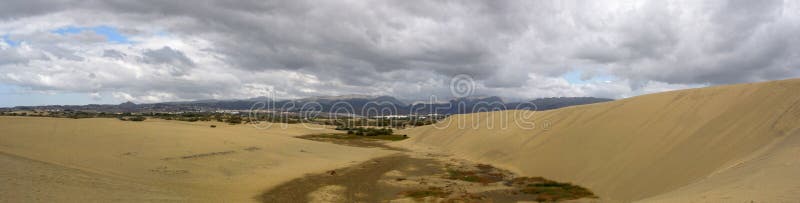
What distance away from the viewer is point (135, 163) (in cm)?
2255

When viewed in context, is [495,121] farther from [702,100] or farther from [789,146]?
[789,146]

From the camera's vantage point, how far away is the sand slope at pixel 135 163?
13.8 metres

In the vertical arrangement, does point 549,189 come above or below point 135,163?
below

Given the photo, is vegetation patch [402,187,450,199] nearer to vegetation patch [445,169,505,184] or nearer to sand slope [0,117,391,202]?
vegetation patch [445,169,505,184]

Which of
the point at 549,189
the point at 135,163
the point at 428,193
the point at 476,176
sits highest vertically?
the point at 135,163

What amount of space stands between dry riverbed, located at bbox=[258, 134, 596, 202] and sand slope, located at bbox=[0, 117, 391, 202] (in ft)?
6.11

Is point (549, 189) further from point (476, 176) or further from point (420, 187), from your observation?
point (476, 176)

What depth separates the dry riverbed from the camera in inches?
781

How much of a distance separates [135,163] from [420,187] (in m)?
14.3

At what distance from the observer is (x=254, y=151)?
34188 mm

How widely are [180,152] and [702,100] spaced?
30.1 m

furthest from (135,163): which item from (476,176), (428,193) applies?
(476,176)

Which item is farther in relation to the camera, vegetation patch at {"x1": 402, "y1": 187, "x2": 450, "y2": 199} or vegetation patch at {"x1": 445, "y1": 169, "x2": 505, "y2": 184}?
vegetation patch at {"x1": 445, "y1": 169, "x2": 505, "y2": 184}

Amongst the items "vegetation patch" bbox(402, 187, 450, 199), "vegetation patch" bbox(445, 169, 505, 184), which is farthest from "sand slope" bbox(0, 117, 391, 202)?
"vegetation patch" bbox(445, 169, 505, 184)
